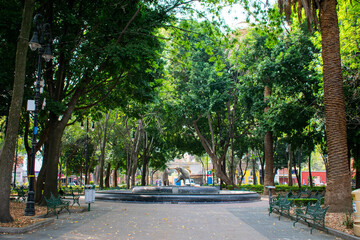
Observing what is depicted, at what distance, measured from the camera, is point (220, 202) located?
20.6 metres

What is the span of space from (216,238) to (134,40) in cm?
944

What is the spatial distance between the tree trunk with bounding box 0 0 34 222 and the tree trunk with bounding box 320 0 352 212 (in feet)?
39.5

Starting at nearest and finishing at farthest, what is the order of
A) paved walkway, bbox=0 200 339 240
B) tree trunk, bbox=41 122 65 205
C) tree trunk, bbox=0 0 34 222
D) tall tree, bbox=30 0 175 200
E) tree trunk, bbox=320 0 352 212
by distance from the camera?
paved walkway, bbox=0 200 339 240 → tree trunk, bbox=0 0 34 222 → tree trunk, bbox=320 0 352 212 → tall tree, bbox=30 0 175 200 → tree trunk, bbox=41 122 65 205

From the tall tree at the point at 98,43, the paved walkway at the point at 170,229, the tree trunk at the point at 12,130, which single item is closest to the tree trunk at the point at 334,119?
the paved walkway at the point at 170,229

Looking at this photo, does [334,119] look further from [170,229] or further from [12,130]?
[12,130]

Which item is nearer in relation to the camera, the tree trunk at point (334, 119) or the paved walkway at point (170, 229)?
the paved walkway at point (170, 229)

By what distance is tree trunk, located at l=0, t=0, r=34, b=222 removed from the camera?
10275 millimetres

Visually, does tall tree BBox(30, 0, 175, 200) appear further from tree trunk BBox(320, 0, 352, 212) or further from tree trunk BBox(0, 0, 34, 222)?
tree trunk BBox(320, 0, 352, 212)

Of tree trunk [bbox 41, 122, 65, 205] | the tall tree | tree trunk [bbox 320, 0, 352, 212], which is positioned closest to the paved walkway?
tree trunk [bbox 320, 0, 352, 212]

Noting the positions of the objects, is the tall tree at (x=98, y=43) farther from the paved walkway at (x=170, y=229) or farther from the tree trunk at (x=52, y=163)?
the paved walkway at (x=170, y=229)

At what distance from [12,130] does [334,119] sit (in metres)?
12.4

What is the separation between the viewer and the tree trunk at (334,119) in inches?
529

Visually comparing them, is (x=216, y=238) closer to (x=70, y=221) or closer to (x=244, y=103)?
(x=70, y=221)

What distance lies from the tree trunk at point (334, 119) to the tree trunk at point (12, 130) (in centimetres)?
1203
